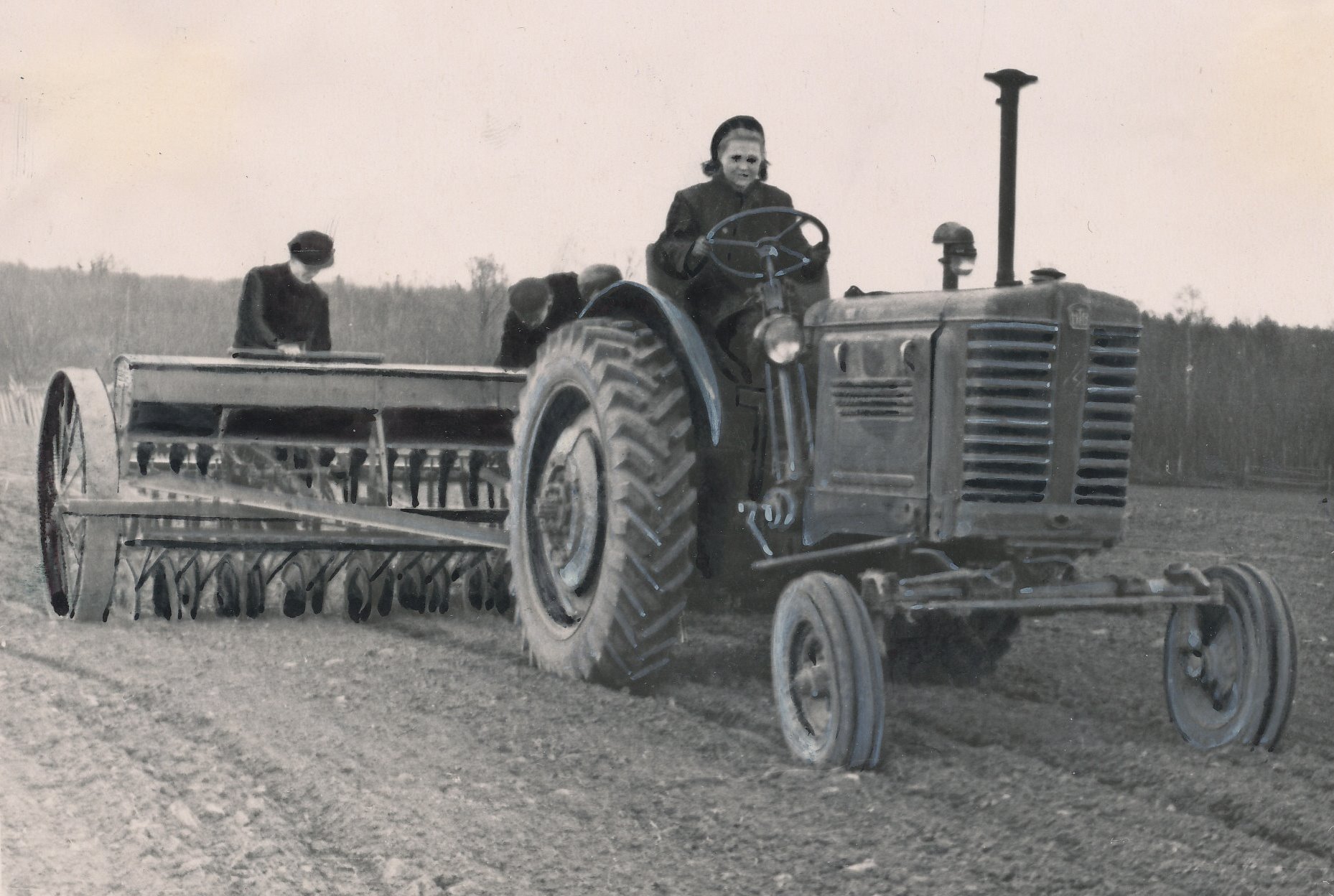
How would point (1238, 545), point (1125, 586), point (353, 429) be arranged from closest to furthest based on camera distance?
point (1125, 586)
point (353, 429)
point (1238, 545)

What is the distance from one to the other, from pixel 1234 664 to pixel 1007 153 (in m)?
1.63

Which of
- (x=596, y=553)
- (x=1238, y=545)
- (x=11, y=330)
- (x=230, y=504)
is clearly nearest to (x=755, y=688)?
(x=596, y=553)

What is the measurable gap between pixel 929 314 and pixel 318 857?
2193mm

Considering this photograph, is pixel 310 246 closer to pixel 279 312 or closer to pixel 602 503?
pixel 279 312

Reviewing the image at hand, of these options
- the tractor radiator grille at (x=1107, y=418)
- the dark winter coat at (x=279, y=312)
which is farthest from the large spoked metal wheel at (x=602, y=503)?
the dark winter coat at (x=279, y=312)

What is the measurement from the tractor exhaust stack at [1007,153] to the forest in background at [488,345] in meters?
6.66

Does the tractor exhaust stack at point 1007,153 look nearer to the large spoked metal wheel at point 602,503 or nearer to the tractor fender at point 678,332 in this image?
the tractor fender at point 678,332

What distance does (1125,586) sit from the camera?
14.0ft

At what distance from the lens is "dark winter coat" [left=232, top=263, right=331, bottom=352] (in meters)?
8.09

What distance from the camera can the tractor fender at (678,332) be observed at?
474cm

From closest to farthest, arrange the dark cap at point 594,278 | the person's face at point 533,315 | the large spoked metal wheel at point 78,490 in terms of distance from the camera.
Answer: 1. the large spoked metal wheel at point 78,490
2. the dark cap at point 594,278
3. the person's face at point 533,315

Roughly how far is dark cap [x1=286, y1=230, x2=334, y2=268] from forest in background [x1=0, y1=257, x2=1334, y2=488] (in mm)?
2279

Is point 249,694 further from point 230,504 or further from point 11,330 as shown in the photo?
point 11,330

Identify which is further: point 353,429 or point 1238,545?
point 1238,545
